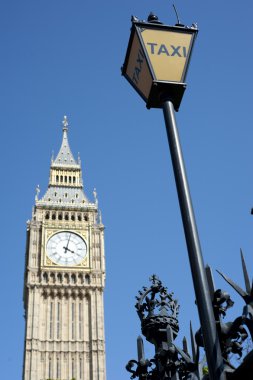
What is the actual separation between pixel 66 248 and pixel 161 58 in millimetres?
47990

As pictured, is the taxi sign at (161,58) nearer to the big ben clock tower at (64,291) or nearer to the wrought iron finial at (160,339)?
the wrought iron finial at (160,339)

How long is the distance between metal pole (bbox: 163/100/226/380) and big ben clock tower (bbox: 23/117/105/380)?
145 feet

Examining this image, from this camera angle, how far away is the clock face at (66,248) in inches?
2009

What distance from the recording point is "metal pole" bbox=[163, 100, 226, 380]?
10.8 ft

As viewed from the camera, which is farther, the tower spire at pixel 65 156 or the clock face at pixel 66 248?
the tower spire at pixel 65 156

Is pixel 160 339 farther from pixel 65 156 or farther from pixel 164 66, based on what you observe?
pixel 65 156

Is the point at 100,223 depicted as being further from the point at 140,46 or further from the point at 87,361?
the point at 140,46

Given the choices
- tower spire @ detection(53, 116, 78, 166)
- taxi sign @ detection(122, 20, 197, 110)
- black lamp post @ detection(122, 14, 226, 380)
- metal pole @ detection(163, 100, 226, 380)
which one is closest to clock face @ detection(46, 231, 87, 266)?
tower spire @ detection(53, 116, 78, 166)

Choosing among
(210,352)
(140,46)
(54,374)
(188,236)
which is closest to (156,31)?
(140,46)

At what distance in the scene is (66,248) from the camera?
51406 mm

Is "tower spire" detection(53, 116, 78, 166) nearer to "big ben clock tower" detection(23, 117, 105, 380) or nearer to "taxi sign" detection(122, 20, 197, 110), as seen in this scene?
"big ben clock tower" detection(23, 117, 105, 380)

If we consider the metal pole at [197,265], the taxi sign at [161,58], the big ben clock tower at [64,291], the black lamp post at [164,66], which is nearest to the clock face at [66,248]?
the big ben clock tower at [64,291]

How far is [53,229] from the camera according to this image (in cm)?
5269

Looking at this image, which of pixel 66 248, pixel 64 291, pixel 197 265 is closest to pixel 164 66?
pixel 197 265
